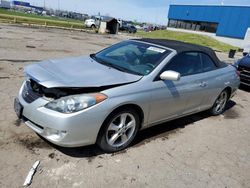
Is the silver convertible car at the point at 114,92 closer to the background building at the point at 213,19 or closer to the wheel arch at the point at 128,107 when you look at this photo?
the wheel arch at the point at 128,107

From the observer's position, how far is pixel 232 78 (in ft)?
18.7

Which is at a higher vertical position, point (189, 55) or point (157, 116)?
point (189, 55)

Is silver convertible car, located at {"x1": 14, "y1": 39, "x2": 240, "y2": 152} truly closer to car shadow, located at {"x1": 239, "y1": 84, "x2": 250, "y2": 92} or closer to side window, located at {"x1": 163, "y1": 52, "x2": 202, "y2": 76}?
side window, located at {"x1": 163, "y1": 52, "x2": 202, "y2": 76}

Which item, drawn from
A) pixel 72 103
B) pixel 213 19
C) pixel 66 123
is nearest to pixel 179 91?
pixel 72 103

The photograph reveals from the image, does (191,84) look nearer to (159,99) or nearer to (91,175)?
(159,99)

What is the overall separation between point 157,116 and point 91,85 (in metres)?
1.34

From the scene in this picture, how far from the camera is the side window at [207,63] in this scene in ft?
16.1

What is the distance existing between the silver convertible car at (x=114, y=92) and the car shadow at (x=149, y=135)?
0.65 feet

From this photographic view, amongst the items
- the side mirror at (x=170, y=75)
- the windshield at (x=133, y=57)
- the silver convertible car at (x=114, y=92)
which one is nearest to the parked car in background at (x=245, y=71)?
the silver convertible car at (x=114, y=92)

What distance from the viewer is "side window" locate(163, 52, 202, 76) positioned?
408 centimetres

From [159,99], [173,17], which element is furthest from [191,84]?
[173,17]

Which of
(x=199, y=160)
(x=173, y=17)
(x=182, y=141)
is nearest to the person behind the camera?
(x=199, y=160)

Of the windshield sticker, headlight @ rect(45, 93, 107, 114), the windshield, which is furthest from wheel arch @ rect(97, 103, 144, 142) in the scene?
the windshield sticker

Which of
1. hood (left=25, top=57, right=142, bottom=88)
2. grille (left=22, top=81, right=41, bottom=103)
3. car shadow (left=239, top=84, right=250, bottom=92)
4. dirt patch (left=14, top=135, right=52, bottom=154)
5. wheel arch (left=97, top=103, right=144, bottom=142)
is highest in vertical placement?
hood (left=25, top=57, right=142, bottom=88)
